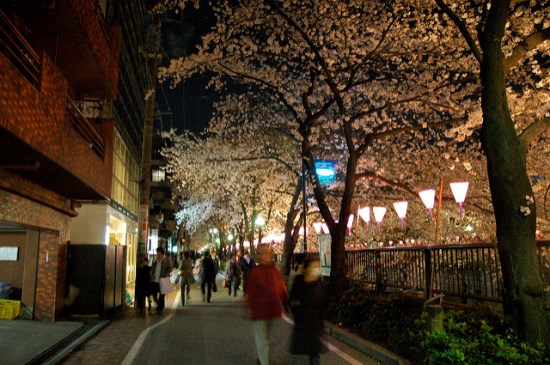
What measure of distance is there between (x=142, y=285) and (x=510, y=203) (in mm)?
11387

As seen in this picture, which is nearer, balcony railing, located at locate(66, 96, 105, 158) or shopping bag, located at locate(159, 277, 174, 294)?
balcony railing, located at locate(66, 96, 105, 158)

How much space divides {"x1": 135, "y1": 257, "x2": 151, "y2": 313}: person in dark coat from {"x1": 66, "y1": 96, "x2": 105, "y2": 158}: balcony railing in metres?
3.78

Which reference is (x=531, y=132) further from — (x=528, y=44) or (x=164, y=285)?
(x=164, y=285)

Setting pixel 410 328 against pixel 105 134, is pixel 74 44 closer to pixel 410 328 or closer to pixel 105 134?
pixel 105 134

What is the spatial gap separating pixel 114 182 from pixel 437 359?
1952 centimetres

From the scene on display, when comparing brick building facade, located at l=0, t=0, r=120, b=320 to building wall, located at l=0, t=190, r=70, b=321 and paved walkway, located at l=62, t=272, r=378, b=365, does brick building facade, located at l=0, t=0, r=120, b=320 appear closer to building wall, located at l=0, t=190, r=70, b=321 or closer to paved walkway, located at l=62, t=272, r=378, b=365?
building wall, located at l=0, t=190, r=70, b=321

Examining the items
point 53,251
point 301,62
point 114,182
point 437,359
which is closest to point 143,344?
point 53,251

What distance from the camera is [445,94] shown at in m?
16.7

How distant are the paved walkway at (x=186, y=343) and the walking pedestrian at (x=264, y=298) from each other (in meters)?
A: 1.19

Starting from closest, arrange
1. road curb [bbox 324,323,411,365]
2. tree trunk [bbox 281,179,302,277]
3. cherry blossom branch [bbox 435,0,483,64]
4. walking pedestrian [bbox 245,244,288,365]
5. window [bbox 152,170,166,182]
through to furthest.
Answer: walking pedestrian [bbox 245,244,288,365], road curb [bbox 324,323,411,365], cherry blossom branch [bbox 435,0,483,64], tree trunk [bbox 281,179,302,277], window [bbox 152,170,166,182]

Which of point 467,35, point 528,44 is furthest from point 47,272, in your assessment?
point 528,44

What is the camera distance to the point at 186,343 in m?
9.80

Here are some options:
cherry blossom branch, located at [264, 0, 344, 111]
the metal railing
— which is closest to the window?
cherry blossom branch, located at [264, 0, 344, 111]

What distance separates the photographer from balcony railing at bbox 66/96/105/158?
10998mm
